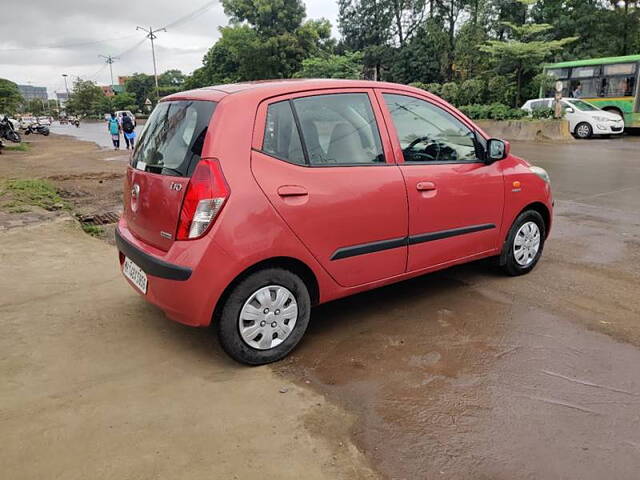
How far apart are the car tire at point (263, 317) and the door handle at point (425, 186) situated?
3.55ft

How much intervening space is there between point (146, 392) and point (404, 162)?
7.20ft

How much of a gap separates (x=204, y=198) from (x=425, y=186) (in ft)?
5.20

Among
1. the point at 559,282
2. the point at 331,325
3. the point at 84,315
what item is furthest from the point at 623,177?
the point at 84,315

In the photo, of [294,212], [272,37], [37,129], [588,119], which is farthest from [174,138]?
[272,37]

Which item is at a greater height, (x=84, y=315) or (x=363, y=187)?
(x=363, y=187)

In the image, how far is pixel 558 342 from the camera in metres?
3.35

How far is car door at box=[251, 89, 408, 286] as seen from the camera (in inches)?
118

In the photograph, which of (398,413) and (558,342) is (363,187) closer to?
(398,413)

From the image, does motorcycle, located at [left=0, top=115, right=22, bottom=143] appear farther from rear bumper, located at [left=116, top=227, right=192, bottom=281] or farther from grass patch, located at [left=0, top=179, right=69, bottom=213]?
rear bumper, located at [left=116, top=227, right=192, bottom=281]

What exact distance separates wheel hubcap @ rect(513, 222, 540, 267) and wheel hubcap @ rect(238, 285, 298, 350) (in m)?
2.29

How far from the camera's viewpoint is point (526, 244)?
4.50 m

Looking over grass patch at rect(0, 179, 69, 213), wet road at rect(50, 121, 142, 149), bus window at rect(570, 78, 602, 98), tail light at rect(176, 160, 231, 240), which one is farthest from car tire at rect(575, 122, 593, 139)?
tail light at rect(176, 160, 231, 240)

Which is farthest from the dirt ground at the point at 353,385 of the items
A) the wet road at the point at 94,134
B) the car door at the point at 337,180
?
the wet road at the point at 94,134

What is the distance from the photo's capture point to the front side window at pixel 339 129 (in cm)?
316
